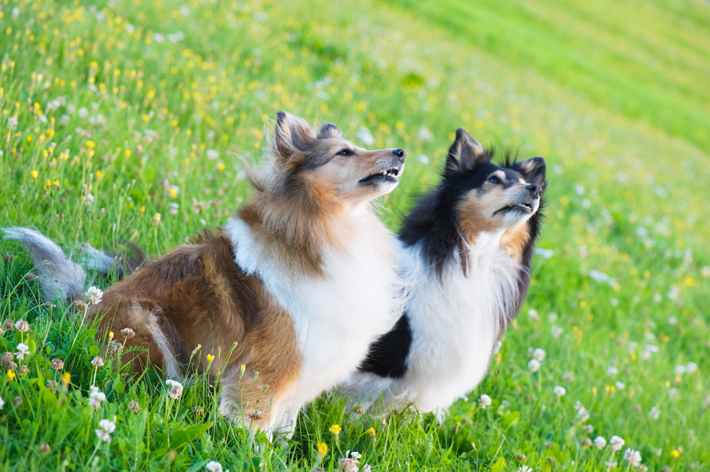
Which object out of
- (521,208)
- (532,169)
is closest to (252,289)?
(521,208)

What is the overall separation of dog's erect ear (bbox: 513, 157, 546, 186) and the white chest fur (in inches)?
65.1

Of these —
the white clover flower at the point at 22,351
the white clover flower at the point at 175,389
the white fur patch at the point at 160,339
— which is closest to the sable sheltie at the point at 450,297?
the white fur patch at the point at 160,339

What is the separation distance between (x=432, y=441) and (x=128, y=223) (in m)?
2.77

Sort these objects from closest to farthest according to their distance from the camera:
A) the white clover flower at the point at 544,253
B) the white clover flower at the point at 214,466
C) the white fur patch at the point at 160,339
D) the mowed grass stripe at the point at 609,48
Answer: the white clover flower at the point at 214,466
the white fur patch at the point at 160,339
the white clover flower at the point at 544,253
the mowed grass stripe at the point at 609,48

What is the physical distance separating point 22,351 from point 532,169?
11.6 feet

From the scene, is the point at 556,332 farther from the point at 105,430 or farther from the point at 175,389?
the point at 105,430

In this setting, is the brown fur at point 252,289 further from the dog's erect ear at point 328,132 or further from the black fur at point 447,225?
the black fur at point 447,225

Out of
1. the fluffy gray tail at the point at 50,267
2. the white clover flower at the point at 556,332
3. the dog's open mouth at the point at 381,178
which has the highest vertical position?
the dog's open mouth at the point at 381,178

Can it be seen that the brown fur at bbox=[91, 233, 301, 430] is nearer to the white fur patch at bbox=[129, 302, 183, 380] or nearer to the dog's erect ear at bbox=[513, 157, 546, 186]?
the white fur patch at bbox=[129, 302, 183, 380]

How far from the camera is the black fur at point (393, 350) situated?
375 centimetres

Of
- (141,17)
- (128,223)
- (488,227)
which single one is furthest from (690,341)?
(141,17)

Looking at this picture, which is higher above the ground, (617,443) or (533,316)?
(617,443)

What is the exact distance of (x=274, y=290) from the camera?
3.03m

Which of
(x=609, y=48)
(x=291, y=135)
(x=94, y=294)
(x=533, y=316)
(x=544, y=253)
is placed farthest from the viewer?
(x=609, y=48)
